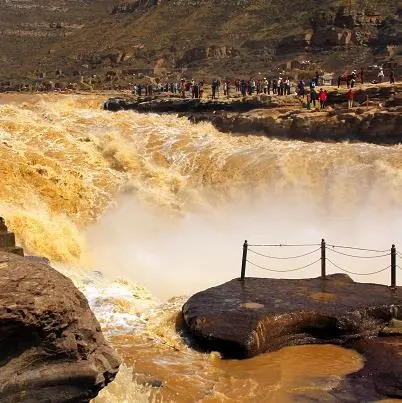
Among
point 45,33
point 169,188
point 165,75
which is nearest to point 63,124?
point 169,188

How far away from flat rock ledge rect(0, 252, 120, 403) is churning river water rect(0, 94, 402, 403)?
2.42m

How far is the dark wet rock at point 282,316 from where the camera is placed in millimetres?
8398

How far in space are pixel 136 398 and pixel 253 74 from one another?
36543mm

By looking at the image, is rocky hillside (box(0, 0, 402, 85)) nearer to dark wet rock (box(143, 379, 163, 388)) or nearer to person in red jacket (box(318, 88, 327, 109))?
person in red jacket (box(318, 88, 327, 109))

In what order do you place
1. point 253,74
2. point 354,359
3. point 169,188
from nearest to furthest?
point 354,359 < point 169,188 < point 253,74

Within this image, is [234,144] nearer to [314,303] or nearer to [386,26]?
[314,303]

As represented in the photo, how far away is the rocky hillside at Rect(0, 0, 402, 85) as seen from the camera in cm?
4300

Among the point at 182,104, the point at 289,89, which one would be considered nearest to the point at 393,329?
the point at 182,104

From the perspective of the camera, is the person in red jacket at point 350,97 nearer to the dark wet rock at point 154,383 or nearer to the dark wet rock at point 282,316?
the dark wet rock at point 282,316

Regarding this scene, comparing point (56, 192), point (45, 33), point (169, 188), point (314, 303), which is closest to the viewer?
point (314, 303)

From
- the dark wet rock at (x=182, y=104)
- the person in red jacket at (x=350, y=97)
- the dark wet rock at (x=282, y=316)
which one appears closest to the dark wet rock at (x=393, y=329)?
the dark wet rock at (x=282, y=316)

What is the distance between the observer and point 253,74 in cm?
4094

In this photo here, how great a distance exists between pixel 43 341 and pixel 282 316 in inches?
193

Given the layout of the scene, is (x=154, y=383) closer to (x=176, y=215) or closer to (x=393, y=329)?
(x=393, y=329)
